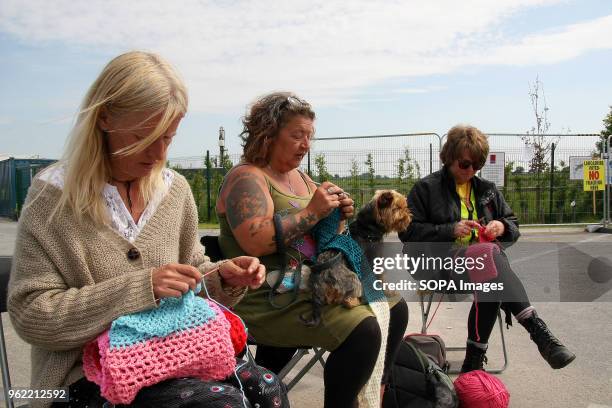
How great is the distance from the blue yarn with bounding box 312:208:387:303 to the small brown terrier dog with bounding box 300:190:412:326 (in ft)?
0.11

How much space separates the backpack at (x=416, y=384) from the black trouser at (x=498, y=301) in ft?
2.03

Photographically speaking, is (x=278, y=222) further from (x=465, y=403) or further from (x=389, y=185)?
(x=389, y=185)

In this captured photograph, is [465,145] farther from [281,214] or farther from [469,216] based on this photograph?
[281,214]

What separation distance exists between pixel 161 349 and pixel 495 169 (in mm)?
10709

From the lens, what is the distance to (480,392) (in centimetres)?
325

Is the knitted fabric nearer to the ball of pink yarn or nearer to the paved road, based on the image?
the ball of pink yarn

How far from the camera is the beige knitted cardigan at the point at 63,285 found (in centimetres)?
162

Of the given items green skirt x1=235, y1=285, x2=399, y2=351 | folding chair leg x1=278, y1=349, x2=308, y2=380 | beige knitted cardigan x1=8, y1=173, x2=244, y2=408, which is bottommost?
folding chair leg x1=278, y1=349, x2=308, y2=380

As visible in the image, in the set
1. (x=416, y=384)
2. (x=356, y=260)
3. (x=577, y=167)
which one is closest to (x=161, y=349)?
(x=356, y=260)

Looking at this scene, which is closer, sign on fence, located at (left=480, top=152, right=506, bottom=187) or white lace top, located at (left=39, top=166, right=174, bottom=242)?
white lace top, located at (left=39, top=166, right=174, bottom=242)

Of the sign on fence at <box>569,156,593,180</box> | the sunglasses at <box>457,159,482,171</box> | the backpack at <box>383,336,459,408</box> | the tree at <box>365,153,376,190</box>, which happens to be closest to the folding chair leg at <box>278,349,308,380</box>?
the backpack at <box>383,336,459,408</box>

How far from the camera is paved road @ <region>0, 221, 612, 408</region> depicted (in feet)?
11.7

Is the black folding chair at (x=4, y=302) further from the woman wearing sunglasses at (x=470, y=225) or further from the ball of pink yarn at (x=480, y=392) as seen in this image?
the woman wearing sunglasses at (x=470, y=225)

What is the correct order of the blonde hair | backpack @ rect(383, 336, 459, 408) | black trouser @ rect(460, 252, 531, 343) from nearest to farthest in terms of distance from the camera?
the blonde hair < backpack @ rect(383, 336, 459, 408) < black trouser @ rect(460, 252, 531, 343)
